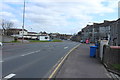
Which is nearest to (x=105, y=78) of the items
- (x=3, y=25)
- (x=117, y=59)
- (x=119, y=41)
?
(x=117, y=59)

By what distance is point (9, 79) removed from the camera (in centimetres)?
712

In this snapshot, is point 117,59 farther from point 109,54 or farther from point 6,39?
point 6,39

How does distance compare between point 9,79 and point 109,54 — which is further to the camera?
point 109,54

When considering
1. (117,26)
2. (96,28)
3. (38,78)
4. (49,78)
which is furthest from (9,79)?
(96,28)

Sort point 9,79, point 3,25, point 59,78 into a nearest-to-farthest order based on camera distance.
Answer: point 9,79 → point 59,78 → point 3,25

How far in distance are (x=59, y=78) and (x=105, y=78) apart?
2.04 m

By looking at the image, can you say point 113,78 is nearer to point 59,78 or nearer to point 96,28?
point 59,78

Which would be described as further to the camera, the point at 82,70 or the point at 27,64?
the point at 27,64

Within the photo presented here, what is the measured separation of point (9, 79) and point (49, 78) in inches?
64.5

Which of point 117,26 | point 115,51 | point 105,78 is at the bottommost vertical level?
point 105,78

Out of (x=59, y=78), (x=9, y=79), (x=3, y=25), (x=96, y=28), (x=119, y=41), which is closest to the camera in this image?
(x=9, y=79)

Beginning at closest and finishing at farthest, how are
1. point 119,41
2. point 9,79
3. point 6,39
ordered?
point 9,79, point 119,41, point 6,39

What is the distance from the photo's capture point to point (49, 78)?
7.63 meters

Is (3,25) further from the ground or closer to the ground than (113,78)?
further from the ground
